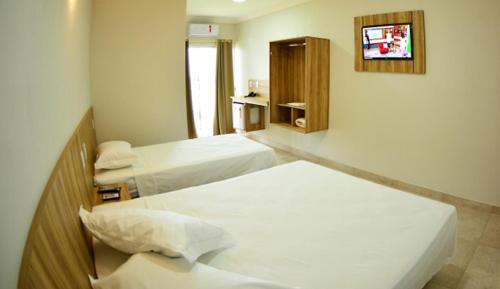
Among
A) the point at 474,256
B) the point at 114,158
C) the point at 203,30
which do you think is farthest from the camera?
the point at 203,30

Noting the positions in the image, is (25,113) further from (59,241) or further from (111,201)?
(111,201)

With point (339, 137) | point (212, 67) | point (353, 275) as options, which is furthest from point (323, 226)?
point (212, 67)

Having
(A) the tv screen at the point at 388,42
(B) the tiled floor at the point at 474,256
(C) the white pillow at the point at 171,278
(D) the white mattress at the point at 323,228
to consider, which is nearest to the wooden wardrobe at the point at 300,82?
(A) the tv screen at the point at 388,42

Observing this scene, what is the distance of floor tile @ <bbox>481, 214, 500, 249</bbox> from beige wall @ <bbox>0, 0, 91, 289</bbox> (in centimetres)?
321

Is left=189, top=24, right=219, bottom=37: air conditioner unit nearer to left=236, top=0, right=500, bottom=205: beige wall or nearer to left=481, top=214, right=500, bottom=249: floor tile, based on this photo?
left=236, top=0, right=500, bottom=205: beige wall

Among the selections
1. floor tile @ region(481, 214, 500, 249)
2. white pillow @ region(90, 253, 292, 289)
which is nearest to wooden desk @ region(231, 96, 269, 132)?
floor tile @ region(481, 214, 500, 249)

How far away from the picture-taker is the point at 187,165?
119 inches

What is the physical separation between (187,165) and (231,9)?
3.51m

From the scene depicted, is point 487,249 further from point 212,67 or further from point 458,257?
point 212,67

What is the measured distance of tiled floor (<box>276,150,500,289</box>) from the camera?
7.20 ft

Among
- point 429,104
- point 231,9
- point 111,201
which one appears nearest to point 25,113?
point 111,201

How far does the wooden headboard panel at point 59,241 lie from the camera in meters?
0.94

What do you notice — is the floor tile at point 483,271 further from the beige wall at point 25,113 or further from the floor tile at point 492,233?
the beige wall at point 25,113

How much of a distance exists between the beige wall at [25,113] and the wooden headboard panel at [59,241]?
0.03m
